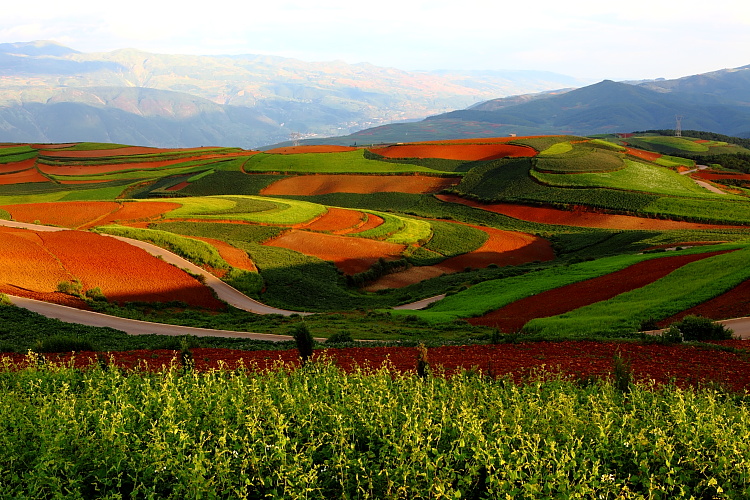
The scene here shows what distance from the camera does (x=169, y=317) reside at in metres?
34.4

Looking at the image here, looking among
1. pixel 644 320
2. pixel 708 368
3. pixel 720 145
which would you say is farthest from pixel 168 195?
pixel 720 145

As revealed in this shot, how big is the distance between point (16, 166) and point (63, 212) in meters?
79.7

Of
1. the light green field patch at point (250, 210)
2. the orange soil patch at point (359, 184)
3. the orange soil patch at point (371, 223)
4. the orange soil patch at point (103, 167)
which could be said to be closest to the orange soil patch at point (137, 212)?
the light green field patch at point (250, 210)

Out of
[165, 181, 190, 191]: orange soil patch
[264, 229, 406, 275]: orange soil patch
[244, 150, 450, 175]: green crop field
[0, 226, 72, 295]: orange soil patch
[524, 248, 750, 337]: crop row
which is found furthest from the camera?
[244, 150, 450, 175]: green crop field

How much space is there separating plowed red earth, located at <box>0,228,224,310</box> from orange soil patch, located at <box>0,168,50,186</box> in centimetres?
9256

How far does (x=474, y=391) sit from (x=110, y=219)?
225 feet

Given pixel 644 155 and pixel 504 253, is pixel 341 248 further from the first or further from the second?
pixel 644 155

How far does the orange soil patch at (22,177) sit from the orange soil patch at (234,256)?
301 ft

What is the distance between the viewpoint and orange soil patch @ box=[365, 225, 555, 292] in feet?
174

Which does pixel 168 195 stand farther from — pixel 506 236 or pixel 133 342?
pixel 133 342

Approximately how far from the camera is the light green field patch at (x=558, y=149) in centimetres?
11275

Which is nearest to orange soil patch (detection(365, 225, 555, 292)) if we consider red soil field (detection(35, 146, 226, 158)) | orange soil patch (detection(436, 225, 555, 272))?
orange soil patch (detection(436, 225, 555, 272))

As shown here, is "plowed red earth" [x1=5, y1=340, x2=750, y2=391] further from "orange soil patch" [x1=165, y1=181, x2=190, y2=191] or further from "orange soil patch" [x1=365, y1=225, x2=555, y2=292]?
"orange soil patch" [x1=165, y1=181, x2=190, y2=191]

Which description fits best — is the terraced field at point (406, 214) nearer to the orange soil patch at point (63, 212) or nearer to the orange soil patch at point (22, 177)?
the orange soil patch at point (63, 212)
